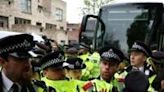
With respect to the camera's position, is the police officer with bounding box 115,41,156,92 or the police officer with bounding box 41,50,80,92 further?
the police officer with bounding box 115,41,156,92

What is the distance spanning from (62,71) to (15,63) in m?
1.35

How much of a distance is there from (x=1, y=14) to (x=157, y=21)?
80.5ft

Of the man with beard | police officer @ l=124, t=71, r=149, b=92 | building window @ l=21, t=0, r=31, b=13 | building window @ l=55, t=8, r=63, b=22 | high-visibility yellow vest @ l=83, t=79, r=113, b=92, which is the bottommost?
building window @ l=55, t=8, r=63, b=22

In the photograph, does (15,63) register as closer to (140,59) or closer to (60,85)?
(60,85)

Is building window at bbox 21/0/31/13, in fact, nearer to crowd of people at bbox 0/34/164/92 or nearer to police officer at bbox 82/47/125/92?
crowd of people at bbox 0/34/164/92

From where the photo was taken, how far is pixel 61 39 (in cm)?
4662

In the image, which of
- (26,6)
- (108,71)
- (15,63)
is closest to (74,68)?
(108,71)

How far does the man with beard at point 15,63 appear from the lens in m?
3.49

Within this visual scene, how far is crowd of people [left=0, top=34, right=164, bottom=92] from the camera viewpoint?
11.6ft

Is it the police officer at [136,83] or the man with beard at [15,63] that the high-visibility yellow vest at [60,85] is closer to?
the police officer at [136,83]

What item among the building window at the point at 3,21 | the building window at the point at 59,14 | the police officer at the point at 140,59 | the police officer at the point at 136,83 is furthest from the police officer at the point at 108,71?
the building window at the point at 59,14

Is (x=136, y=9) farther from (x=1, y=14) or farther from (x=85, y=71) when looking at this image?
(x=1, y=14)

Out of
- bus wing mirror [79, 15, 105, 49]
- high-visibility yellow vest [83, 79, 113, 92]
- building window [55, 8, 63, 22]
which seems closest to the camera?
high-visibility yellow vest [83, 79, 113, 92]

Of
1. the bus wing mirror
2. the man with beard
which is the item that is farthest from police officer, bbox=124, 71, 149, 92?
the bus wing mirror
